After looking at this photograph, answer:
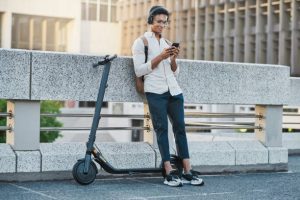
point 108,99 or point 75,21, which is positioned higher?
point 75,21

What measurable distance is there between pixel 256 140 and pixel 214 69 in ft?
3.85

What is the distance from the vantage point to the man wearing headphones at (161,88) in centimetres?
762

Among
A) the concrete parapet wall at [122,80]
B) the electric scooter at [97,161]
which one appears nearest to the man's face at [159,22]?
the electric scooter at [97,161]

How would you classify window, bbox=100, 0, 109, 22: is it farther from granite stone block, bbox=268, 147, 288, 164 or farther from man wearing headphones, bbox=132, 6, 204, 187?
man wearing headphones, bbox=132, 6, 204, 187

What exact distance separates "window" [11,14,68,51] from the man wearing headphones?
62668 mm

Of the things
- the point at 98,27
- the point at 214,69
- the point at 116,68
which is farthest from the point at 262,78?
the point at 98,27

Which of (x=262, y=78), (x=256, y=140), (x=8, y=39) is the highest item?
(x=8, y=39)

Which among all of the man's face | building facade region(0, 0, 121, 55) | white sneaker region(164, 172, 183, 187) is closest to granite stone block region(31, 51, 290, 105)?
the man's face

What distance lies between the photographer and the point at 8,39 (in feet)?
223

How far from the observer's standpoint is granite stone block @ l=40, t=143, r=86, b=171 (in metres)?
7.66

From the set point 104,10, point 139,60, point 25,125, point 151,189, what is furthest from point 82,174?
point 104,10

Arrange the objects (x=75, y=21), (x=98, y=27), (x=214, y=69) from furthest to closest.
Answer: (x=98, y=27) → (x=75, y=21) → (x=214, y=69)

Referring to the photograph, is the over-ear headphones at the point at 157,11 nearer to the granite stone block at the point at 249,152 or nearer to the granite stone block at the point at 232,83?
the granite stone block at the point at 232,83

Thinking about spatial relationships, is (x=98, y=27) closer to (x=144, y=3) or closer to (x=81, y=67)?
(x=144, y=3)
